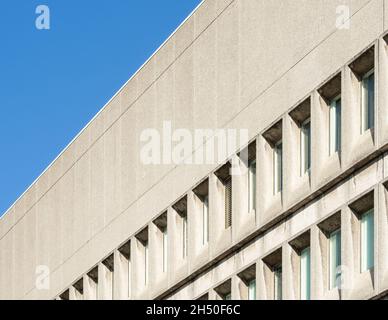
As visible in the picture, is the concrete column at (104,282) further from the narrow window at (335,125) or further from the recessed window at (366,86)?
the recessed window at (366,86)

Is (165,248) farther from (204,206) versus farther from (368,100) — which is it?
(368,100)

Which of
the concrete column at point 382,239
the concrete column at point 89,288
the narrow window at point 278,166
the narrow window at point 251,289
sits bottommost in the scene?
the concrete column at point 382,239

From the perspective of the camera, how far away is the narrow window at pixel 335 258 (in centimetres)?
4431

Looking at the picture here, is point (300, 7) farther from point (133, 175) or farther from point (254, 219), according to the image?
point (133, 175)

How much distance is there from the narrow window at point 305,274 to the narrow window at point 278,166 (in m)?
2.89

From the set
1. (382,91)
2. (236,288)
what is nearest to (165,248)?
(236,288)

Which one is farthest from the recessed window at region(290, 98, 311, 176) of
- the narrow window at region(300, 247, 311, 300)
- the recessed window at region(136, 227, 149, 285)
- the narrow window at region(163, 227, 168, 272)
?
the recessed window at region(136, 227, 149, 285)

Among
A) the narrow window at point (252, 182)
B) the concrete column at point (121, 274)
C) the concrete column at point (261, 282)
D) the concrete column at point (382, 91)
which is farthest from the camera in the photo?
the concrete column at point (121, 274)

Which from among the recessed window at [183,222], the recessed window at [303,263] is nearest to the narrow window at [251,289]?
the recessed window at [303,263]

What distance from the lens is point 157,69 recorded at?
5697cm

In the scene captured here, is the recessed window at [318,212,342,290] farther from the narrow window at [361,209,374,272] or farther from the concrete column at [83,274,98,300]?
the concrete column at [83,274,98,300]

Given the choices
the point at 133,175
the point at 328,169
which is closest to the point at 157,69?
the point at 133,175

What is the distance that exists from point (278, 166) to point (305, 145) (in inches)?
66.6

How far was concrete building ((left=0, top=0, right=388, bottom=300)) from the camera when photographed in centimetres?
4359
